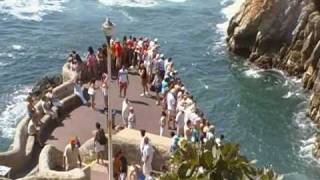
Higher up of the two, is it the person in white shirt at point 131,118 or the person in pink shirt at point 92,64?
the person in pink shirt at point 92,64

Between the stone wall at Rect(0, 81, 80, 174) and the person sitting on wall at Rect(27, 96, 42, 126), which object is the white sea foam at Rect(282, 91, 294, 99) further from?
the person sitting on wall at Rect(27, 96, 42, 126)

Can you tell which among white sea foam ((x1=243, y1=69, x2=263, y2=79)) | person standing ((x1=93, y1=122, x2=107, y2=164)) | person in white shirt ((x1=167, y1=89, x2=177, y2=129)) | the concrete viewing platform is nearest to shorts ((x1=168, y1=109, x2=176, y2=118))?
person in white shirt ((x1=167, y1=89, x2=177, y2=129))

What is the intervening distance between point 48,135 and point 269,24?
30.8m

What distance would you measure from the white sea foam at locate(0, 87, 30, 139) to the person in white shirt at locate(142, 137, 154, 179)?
18.3m

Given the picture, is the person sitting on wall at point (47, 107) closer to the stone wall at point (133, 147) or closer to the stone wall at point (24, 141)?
the stone wall at point (24, 141)

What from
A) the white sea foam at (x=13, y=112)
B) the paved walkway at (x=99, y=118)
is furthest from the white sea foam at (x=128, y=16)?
the paved walkway at (x=99, y=118)

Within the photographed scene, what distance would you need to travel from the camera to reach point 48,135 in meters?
36.0

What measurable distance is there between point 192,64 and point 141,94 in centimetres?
2249

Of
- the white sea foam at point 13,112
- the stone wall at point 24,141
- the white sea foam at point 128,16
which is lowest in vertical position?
the white sea foam at point 13,112

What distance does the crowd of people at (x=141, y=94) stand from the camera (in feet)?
104

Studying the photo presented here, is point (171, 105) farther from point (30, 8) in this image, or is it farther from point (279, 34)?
point (30, 8)

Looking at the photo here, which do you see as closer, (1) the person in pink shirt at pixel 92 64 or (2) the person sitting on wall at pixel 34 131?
(2) the person sitting on wall at pixel 34 131

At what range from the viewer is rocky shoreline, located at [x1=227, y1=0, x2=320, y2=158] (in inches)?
2286

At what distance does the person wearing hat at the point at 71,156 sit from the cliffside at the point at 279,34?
28.1m
